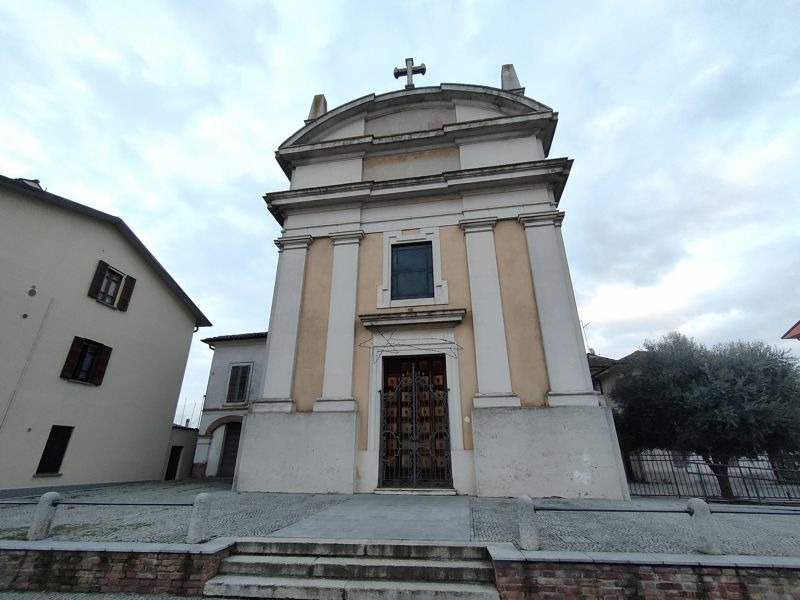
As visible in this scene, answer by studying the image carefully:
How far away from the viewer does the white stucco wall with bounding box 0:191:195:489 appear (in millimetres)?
10539

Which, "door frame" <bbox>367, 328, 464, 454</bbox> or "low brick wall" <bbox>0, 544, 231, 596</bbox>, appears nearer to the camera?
"low brick wall" <bbox>0, 544, 231, 596</bbox>

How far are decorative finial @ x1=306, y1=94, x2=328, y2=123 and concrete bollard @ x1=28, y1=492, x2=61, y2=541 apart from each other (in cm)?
1296

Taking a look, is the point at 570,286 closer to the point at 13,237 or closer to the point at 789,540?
the point at 789,540

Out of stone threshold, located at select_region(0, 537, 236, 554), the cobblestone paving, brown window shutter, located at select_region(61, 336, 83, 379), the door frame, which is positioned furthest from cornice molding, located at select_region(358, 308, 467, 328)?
brown window shutter, located at select_region(61, 336, 83, 379)

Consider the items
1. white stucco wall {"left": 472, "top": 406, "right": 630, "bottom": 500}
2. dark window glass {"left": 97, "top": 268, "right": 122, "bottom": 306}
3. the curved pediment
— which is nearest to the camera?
white stucco wall {"left": 472, "top": 406, "right": 630, "bottom": 500}

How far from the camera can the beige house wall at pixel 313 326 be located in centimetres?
977

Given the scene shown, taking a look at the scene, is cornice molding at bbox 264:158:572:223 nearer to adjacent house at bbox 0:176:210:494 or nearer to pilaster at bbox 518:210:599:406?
pilaster at bbox 518:210:599:406

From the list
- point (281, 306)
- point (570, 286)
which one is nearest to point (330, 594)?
point (281, 306)

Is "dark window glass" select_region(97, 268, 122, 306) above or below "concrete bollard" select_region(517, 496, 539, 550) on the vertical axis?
above

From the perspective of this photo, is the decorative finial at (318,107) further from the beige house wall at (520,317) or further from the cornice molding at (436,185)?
the beige house wall at (520,317)

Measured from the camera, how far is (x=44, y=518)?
15.9 ft

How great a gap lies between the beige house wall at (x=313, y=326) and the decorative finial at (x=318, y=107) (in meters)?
5.71

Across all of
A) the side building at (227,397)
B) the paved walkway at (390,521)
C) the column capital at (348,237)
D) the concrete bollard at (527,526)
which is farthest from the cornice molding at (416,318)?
the side building at (227,397)

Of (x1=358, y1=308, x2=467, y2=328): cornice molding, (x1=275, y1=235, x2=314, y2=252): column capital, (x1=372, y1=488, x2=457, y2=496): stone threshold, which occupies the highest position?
(x1=275, y1=235, x2=314, y2=252): column capital
